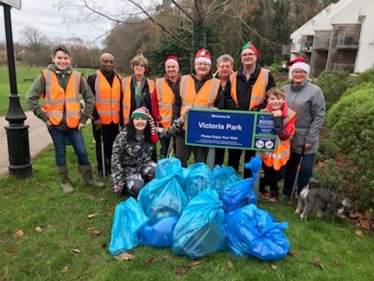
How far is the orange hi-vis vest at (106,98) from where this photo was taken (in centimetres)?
498

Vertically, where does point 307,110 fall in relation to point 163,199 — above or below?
above

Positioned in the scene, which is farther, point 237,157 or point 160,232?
point 237,157

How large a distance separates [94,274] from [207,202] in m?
1.25

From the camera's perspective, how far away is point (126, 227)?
3.39m

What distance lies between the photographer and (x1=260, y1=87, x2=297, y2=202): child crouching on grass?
157 inches

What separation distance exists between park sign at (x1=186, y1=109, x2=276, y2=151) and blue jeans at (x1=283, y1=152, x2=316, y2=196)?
0.65 metres

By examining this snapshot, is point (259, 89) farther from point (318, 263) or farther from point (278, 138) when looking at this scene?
point (318, 263)

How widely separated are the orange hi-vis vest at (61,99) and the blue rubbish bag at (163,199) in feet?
5.68

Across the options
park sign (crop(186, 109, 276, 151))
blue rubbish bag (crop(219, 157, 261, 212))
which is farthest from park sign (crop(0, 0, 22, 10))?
blue rubbish bag (crop(219, 157, 261, 212))

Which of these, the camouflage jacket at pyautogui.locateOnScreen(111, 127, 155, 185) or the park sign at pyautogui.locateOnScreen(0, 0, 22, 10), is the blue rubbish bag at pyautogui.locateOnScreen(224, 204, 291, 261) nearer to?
the camouflage jacket at pyautogui.locateOnScreen(111, 127, 155, 185)

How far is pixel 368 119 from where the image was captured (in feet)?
15.6

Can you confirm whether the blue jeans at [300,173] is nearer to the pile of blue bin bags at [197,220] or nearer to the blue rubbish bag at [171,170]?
the pile of blue bin bags at [197,220]

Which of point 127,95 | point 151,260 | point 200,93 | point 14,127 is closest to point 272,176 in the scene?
point 200,93

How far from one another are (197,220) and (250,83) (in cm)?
211
